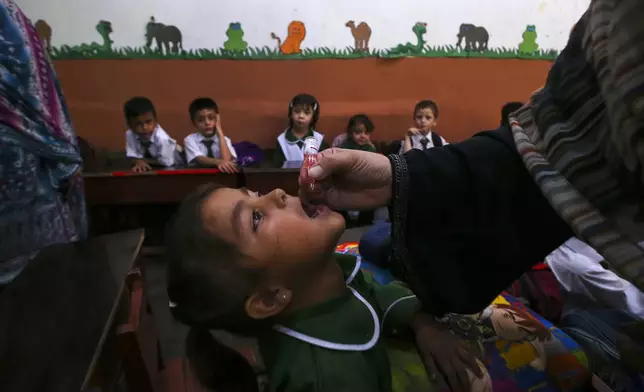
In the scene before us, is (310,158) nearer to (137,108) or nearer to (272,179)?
(272,179)

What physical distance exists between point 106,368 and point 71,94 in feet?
7.84

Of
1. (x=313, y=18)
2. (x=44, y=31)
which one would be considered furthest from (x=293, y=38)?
(x=44, y=31)

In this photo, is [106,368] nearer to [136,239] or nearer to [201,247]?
[201,247]

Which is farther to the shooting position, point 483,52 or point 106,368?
point 483,52

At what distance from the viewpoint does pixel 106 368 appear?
113 cm

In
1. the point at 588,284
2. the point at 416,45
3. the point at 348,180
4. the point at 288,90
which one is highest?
the point at 416,45

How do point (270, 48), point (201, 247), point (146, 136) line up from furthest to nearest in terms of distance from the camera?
point (270, 48) → point (146, 136) → point (201, 247)

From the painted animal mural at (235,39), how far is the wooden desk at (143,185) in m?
0.98

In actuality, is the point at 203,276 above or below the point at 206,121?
below

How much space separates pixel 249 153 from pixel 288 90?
1.72ft

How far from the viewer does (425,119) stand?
10.4 ft

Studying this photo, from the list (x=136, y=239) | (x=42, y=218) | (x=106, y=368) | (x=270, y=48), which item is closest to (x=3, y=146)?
(x=42, y=218)

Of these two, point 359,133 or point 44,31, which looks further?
point 359,133

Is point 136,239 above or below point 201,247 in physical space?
below
